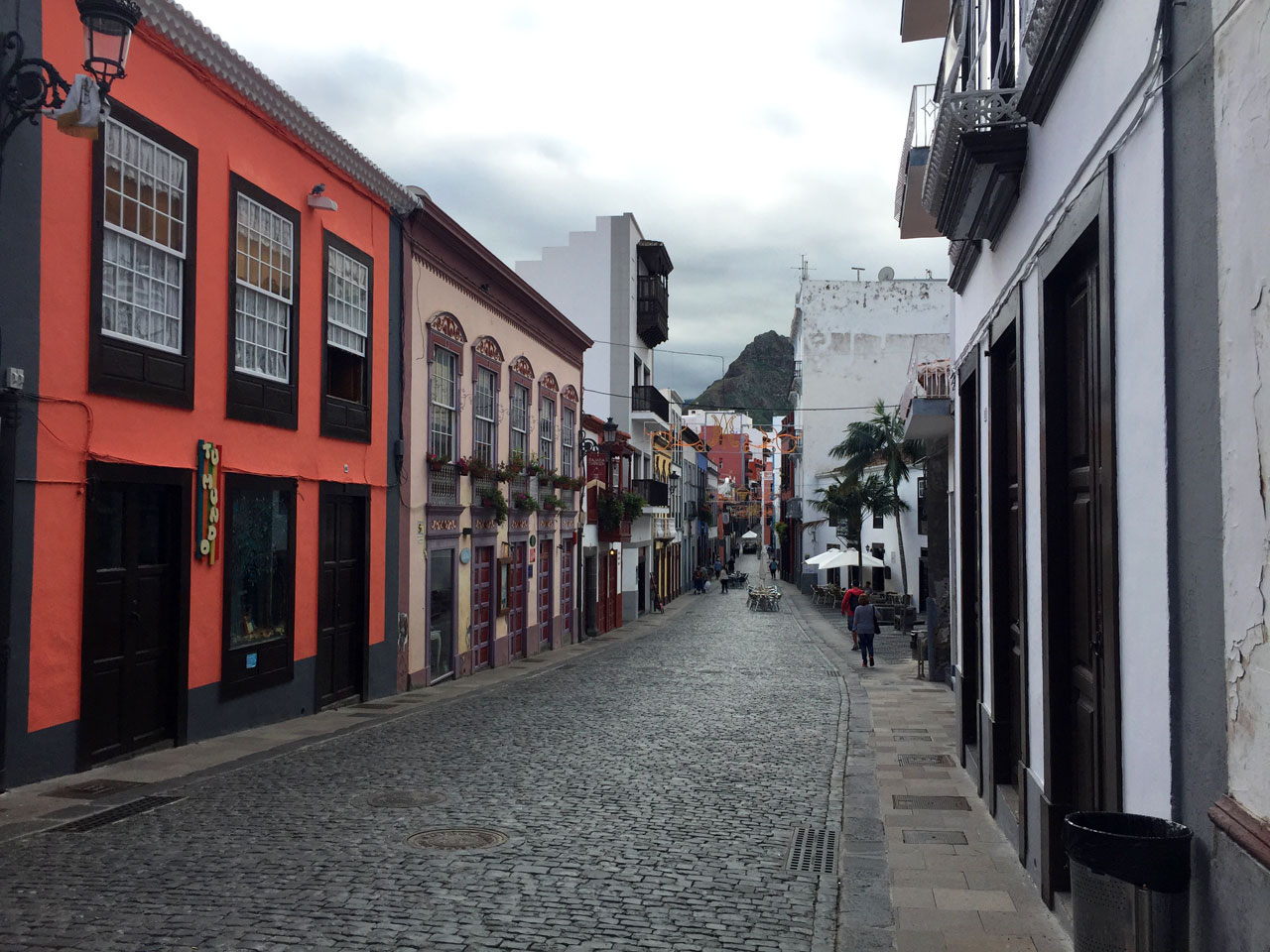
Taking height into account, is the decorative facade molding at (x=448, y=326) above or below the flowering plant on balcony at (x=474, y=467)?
above

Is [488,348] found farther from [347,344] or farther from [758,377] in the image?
[758,377]

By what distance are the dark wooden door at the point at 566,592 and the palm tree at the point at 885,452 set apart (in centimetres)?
1410

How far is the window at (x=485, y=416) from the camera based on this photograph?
65.5 ft

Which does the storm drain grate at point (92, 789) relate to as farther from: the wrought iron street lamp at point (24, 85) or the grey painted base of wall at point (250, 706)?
the wrought iron street lamp at point (24, 85)

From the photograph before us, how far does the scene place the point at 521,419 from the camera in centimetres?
2295

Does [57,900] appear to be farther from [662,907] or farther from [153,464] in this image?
[153,464]

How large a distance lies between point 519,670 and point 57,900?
47.9 feet

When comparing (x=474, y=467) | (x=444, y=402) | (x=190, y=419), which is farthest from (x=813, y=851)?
(x=474, y=467)

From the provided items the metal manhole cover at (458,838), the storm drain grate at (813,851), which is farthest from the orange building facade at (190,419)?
the storm drain grate at (813,851)

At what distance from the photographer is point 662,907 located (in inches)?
235

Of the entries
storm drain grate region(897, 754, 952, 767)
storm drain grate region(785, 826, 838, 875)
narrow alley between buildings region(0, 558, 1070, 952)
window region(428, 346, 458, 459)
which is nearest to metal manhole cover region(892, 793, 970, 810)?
narrow alley between buildings region(0, 558, 1070, 952)

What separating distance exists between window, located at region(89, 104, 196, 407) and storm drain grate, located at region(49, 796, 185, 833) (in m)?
3.61

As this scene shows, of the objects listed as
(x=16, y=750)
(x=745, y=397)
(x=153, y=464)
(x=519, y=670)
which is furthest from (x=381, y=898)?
(x=745, y=397)

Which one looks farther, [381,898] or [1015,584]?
[1015,584]
